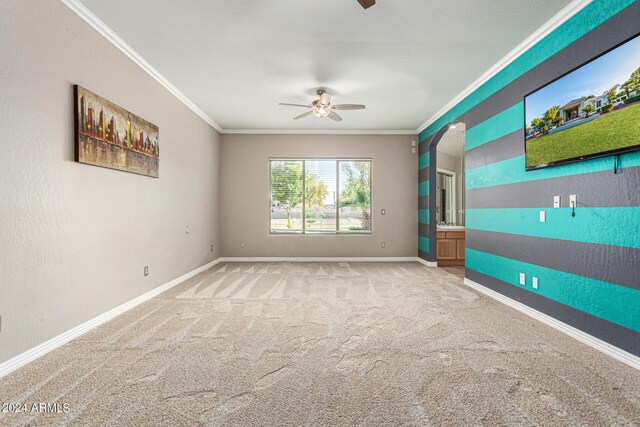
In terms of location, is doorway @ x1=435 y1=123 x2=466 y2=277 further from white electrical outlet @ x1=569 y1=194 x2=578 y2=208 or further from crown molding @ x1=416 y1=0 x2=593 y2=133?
white electrical outlet @ x1=569 y1=194 x2=578 y2=208

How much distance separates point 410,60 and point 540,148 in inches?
69.9

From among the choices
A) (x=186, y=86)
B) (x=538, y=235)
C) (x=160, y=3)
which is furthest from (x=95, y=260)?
(x=538, y=235)

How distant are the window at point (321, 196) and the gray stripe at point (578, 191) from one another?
331cm

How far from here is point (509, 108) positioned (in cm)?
364

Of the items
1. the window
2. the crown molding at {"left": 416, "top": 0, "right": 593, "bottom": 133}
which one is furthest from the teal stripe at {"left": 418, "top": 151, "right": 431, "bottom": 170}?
the crown molding at {"left": 416, "top": 0, "right": 593, "bottom": 133}

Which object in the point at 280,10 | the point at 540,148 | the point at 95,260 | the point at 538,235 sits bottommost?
the point at 95,260

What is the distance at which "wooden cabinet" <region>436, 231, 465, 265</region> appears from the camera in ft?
21.0

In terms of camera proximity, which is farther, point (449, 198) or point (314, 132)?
point (449, 198)

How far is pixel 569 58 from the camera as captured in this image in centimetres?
279

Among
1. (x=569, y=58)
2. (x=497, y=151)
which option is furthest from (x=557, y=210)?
(x=569, y=58)

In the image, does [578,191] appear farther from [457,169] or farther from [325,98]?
[457,169]

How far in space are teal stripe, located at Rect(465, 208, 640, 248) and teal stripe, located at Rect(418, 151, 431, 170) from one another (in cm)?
260

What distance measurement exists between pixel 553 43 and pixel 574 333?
9.03ft

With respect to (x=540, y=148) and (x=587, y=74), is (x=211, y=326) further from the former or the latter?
(x=587, y=74)
